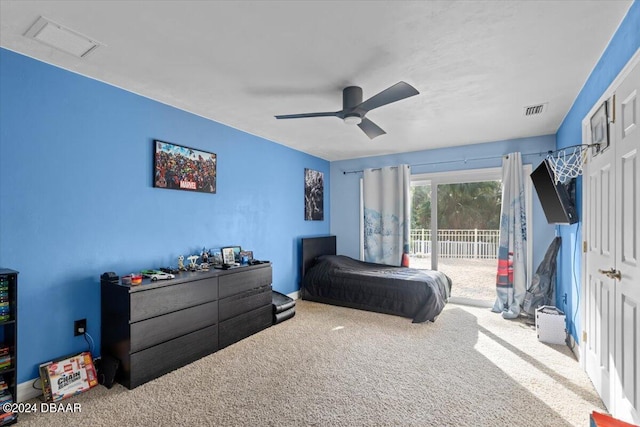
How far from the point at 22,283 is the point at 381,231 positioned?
4582 mm

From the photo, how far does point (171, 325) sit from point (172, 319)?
0.05 metres

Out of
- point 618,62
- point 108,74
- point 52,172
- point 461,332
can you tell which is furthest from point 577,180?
point 52,172

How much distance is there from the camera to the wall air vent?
191 cm

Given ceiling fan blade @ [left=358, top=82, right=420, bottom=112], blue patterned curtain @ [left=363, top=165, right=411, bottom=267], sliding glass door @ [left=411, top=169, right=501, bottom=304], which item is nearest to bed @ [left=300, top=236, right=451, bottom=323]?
blue patterned curtain @ [left=363, top=165, right=411, bottom=267]

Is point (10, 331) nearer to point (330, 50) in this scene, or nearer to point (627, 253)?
point (330, 50)

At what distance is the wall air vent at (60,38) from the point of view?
1.91m

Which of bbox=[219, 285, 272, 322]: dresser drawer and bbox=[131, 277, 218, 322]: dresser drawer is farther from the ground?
bbox=[131, 277, 218, 322]: dresser drawer

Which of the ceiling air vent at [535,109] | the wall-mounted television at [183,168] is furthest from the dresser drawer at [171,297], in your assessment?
the ceiling air vent at [535,109]

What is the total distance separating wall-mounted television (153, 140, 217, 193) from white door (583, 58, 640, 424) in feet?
11.8

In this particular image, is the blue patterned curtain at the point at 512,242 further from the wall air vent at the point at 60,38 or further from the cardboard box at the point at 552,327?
the wall air vent at the point at 60,38

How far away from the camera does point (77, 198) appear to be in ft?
8.24

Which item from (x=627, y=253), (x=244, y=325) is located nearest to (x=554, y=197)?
(x=627, y=253)

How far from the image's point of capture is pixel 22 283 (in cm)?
222

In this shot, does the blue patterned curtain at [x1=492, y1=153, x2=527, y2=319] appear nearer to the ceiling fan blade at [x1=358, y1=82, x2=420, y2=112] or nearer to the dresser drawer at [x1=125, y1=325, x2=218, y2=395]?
the ceiling fan blade at [x1=358, y1=82, x2=420, y2=112]
